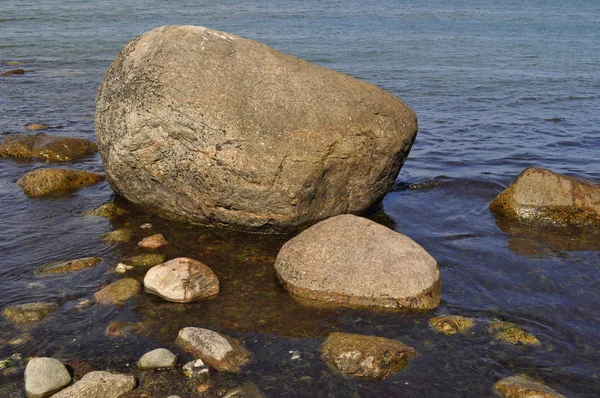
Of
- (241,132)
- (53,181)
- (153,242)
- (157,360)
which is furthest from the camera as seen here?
(53,181)

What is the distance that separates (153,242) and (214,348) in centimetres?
292

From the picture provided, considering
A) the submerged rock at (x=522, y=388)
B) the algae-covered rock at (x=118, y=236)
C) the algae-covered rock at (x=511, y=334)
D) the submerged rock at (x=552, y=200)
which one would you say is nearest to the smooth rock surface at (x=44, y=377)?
the algae-covered rock at (x=118, y=236)

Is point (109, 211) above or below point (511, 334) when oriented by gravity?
below

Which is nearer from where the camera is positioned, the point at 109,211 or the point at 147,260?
the point at 147,260

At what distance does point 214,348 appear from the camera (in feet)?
20.8

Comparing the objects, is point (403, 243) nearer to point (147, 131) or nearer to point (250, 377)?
point (250, 377)

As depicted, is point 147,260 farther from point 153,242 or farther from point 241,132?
point 241,132

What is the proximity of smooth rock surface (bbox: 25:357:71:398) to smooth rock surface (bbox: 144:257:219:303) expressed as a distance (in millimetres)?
1615

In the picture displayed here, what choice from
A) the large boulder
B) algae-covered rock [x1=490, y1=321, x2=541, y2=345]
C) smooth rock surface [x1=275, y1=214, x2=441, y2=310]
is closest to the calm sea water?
algae-covered rock [x1=490, y1=321, x2=541, y2=345]

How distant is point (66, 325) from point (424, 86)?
51.2 ft

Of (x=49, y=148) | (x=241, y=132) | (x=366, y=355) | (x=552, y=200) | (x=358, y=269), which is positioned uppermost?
(x=241, y=132)

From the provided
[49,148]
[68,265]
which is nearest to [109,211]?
[68,265]

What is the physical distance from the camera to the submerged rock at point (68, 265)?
26.6ft

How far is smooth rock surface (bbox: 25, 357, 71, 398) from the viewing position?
5.77m
